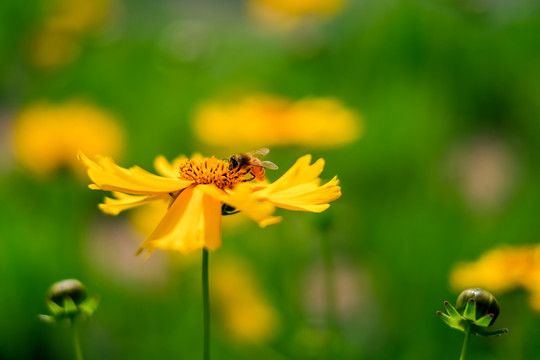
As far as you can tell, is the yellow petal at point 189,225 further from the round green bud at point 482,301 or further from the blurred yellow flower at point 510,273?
the blurred yellow flower at point 510,273

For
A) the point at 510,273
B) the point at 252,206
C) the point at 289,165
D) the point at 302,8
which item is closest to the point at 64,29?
the point at 302,8

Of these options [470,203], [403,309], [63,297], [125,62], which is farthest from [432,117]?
[63,297]

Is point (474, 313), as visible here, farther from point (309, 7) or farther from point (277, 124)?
point (309, 7)

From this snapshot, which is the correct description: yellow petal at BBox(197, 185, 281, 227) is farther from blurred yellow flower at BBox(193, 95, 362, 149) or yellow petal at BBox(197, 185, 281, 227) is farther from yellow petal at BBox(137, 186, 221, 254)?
blurred yellow flower at BBox(193, 95, 362, 149)

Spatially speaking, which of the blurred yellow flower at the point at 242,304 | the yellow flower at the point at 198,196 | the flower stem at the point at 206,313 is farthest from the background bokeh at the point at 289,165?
the flower stem at the point at 206,313

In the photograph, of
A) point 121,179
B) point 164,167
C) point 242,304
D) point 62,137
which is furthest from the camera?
point 62,137

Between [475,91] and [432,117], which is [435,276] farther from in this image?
[475,91]

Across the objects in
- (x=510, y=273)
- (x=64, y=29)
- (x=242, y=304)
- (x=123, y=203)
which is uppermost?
(x=64, y=29)
